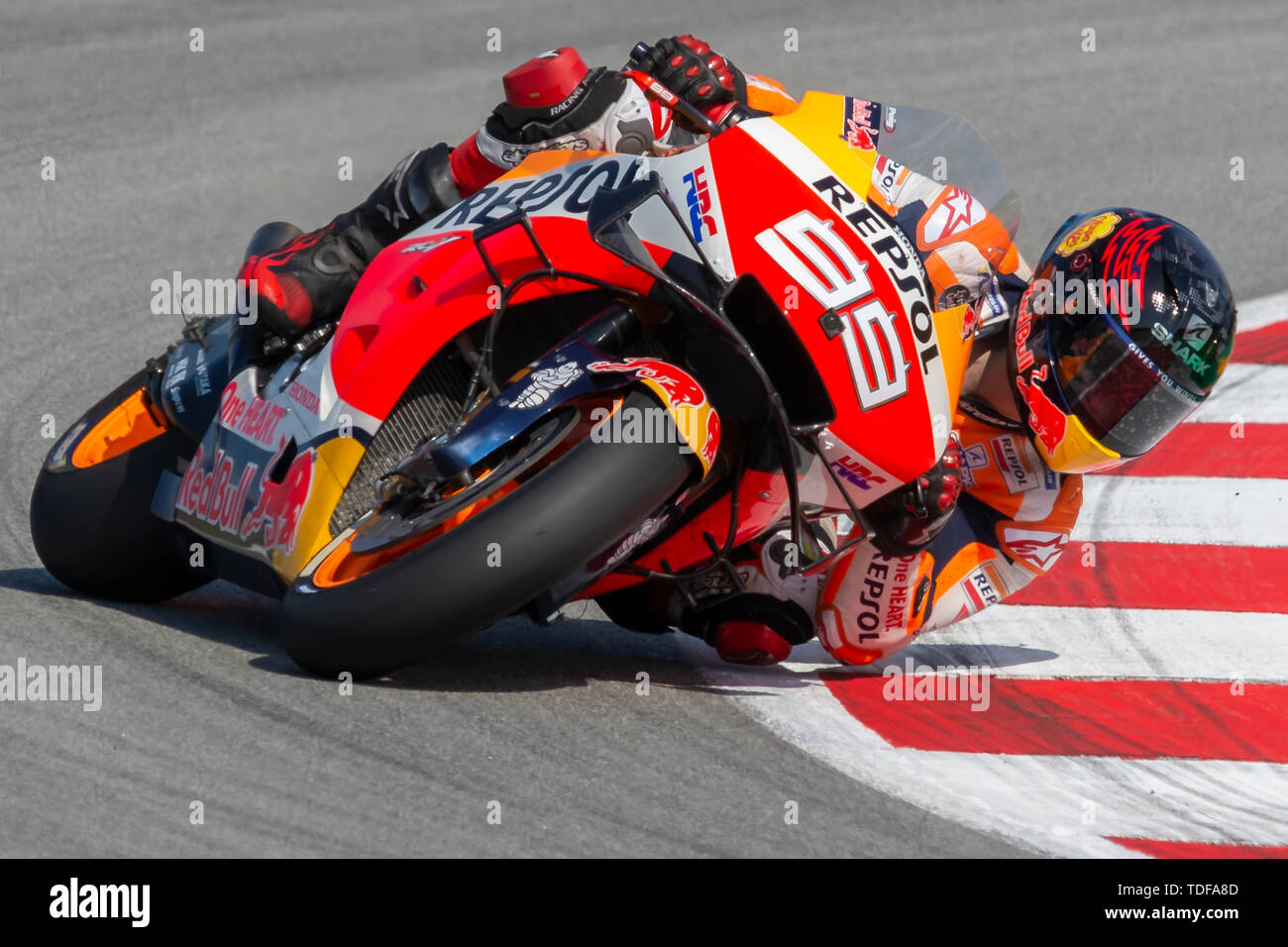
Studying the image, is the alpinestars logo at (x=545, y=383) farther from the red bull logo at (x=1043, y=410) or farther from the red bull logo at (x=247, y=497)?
the red bull logo at (x=1043, y=410)

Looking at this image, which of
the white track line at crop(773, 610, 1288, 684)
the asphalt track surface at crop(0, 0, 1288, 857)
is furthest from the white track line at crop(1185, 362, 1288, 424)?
the white track line at crop(773, 610, 1288, 684)

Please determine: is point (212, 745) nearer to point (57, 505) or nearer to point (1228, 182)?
point (57, 505)

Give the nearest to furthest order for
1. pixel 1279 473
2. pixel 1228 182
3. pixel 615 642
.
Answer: pixel 615 642 < pixel 1279 473 < pixel 1228 182

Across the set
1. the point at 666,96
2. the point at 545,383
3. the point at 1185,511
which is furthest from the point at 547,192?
the point at 1185,511

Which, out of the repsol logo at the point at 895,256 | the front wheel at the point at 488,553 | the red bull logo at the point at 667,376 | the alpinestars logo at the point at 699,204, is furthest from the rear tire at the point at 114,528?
the repsol logo at the point at 895,256

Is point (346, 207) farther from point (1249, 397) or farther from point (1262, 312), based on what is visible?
point (1262, 312)

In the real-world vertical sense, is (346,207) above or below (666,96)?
above

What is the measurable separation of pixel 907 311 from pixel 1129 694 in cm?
180

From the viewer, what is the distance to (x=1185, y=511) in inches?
269

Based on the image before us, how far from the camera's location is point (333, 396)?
4410mm

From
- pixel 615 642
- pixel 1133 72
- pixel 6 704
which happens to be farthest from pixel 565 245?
pixel 1133 72

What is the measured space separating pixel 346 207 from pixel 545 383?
461 cm

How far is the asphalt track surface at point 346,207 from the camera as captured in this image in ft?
12.3

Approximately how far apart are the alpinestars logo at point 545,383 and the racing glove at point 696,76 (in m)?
0.96
